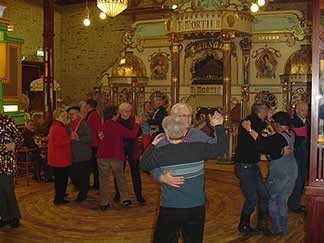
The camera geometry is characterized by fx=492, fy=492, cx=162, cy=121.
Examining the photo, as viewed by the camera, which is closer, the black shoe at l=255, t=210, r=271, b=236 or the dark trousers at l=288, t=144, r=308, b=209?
the black shoe at l=255, t=210, r=271, b=236

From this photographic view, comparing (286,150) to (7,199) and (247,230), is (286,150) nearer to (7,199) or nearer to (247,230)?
(247,230)

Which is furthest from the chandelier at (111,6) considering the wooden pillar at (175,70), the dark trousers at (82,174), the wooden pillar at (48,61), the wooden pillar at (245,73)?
the wooden pillar at (245,73)

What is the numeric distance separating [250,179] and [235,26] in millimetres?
6683

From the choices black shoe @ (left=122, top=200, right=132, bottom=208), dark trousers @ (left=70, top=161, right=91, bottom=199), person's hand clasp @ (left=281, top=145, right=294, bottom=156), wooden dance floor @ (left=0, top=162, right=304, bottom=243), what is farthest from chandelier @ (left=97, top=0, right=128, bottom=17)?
person's hand clasp @ (left=281, top=145, right=294, bottom=156)

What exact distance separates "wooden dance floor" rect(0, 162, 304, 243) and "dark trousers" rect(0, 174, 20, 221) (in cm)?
17

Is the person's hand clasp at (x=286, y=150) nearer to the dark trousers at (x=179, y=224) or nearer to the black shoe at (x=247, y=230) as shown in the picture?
the black shoe at (x=247, y=230)

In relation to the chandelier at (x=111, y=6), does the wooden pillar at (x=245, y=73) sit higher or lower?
lower

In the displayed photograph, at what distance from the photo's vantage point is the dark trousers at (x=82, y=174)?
6.97 metres

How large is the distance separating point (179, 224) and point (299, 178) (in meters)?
3.57

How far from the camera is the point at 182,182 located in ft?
11.0

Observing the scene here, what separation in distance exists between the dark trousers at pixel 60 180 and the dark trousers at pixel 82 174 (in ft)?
0.42

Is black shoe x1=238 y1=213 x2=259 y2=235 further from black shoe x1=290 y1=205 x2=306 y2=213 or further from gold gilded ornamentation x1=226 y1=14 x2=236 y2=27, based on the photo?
gold gilded ornamentation x1=226 y1=14 x2=236 y2=27

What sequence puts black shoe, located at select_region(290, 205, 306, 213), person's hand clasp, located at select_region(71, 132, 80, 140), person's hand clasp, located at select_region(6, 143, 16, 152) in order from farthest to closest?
person's hand clasp, located at select_region(71, 132, 80, 140)
black shoe, located at select_region(290, 205, 306, 213)
person's hand clasp, located at select_region(6, 143, 16, 152)

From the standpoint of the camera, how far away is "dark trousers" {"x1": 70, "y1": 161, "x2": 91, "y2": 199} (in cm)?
697
